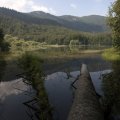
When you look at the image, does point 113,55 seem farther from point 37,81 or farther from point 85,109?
point 85,109

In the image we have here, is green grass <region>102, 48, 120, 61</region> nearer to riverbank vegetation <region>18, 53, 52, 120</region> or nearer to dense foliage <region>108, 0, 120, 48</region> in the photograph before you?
dense foliage <region>108, 0, 120, 48</region>

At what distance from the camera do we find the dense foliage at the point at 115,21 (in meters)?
63.2

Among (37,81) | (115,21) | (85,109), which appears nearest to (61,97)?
(37,81)

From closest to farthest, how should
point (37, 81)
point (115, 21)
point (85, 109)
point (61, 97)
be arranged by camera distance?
point (85, 109)
point (61, 97)
point (37, 81)
point (115, 21)

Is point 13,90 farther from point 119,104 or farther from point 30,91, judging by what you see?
point 119,104

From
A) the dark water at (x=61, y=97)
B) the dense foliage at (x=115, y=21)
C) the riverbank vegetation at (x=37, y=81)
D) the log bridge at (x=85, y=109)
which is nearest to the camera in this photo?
the log bridge at (x=85, y=109)

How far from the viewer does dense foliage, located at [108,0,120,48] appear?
207ft

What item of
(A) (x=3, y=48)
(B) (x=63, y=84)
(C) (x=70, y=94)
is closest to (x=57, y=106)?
(C) (x=70, y=94)

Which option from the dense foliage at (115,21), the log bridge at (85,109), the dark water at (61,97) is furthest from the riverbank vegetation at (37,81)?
the dense foliage at (115,21)

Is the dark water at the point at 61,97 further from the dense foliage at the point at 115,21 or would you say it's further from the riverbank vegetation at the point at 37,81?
the dense foliage at the point at 115,21

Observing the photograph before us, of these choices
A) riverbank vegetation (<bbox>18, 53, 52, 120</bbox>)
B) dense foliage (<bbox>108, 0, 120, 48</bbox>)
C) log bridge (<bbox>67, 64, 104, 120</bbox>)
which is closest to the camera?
log bridge (<bbox>67, 64, 104, 120</bbox>)

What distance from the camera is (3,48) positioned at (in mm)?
103938

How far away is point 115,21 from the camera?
208 ft

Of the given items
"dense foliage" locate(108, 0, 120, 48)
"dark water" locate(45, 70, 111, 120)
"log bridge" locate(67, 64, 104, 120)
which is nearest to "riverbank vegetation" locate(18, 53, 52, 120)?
"dark water" locate(45, 70, 111, 120)
